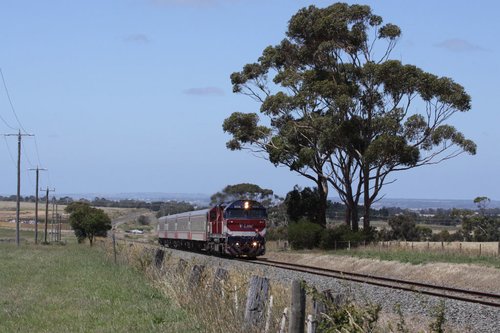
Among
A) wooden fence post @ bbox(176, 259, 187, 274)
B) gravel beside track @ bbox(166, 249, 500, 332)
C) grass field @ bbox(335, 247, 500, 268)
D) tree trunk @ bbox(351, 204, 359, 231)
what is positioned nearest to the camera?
gravel beside track @ bbox(166, 249, 500, 332)

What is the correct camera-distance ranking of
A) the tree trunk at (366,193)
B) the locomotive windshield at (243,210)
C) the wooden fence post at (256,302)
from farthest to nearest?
the tree trunk at (366,193) → the locomotive windshield at (243,210) → the wooden fence post at (256,302)

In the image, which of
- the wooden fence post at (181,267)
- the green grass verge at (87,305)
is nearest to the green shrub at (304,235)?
the green grass verge at (87,305)

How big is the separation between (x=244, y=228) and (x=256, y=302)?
103 feet

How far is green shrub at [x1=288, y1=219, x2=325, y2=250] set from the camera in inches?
1989

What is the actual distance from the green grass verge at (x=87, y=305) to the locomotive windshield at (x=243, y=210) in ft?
56.0

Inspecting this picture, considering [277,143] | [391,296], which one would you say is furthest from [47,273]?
[277,143]

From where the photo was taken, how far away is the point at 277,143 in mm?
50781

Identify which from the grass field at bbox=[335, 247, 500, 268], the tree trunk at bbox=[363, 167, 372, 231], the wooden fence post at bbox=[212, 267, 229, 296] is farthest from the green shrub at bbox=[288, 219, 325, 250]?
the wooden fence post at bbox=[212, 267, 229, 296]

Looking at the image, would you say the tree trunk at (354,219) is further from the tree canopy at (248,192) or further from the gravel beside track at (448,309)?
the tree canopy at (248,192)

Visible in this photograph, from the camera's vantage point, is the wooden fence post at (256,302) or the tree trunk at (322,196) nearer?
the wooden fence post at (256,302)

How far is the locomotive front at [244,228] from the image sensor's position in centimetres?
4138

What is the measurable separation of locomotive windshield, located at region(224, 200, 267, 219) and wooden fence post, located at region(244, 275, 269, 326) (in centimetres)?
3088

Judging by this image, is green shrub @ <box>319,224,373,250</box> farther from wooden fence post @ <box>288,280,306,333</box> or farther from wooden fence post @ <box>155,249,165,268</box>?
wooden fence post @ <box>288,280,306,333</box>

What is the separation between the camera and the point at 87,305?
15.7 meters
